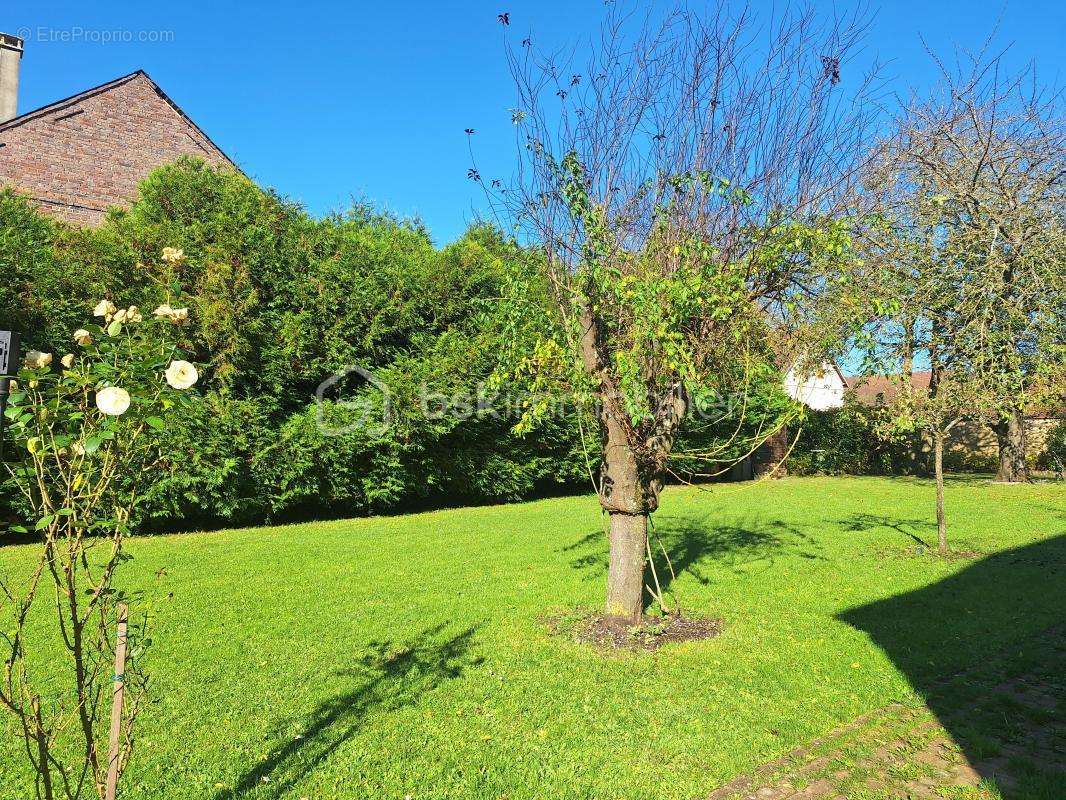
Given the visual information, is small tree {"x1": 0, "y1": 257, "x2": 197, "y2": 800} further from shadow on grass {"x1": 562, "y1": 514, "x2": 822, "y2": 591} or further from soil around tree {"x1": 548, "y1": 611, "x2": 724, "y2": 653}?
shadow on grass {"x1": 562, "y1": 514, "x2": 822, "y2": 591}

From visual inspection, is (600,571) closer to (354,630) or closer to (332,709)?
(354,630)

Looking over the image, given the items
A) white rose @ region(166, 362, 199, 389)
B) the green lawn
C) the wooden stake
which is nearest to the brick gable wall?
the green lawn

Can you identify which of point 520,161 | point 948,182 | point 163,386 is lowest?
point 163,386

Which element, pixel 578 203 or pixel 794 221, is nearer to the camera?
pixel 578 203

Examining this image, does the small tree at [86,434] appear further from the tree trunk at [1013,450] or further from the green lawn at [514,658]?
the tree trunk at [1013,450]

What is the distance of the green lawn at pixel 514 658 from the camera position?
134 inches

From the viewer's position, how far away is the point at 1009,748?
143 inches

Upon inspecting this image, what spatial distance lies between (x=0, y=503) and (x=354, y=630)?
6.91 meters

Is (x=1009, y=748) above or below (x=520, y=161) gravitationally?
below

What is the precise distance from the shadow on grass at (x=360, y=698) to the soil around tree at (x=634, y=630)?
83 cm

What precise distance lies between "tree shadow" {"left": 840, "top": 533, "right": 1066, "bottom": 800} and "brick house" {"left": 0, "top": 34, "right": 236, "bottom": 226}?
14.1m

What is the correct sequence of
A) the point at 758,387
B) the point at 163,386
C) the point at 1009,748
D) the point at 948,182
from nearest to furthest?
1. the point at 163,386
2. the point at 1009,748
3. the point at 758,387
4. the point at 948,182

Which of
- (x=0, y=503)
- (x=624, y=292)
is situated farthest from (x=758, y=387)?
(x=0, y=503)

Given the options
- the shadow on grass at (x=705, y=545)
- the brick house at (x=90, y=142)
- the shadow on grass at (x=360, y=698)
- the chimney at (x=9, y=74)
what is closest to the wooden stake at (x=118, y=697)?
the shadow on grass at (x=360, y=698)
